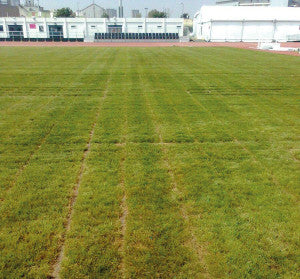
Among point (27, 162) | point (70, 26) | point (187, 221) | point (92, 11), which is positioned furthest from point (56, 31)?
point (187, 221)

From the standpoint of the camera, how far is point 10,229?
3.71 metres

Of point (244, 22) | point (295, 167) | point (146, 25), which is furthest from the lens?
point (146, 25)

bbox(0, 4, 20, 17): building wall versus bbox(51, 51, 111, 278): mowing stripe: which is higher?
bbox(0, 4, 20, 17): building wall

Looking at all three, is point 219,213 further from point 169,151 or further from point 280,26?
point 280,26

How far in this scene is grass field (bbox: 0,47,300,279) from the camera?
3.29 metres

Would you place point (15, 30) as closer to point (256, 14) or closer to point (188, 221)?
point (256, 14)

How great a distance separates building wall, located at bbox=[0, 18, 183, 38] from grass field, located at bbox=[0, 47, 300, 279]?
56.4 metres

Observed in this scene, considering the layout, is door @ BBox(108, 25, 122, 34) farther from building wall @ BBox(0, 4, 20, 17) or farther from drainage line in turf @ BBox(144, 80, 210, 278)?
drainage line in turf @ BBox(144, 80, 210, 278)

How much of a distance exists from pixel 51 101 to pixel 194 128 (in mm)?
5339

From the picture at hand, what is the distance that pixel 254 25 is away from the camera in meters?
53.8

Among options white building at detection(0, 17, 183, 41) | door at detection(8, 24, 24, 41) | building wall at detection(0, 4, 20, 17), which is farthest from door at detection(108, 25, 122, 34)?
building wall at detection(0, 4, 20, 17)

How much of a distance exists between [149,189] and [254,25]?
57.4 m

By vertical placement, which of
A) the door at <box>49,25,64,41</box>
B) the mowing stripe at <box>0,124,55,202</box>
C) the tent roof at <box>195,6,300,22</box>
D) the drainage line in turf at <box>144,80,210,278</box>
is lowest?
the drainage line in turf at <box>144,80,210,278</box>

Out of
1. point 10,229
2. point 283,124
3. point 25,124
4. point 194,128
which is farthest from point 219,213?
point 25,124
